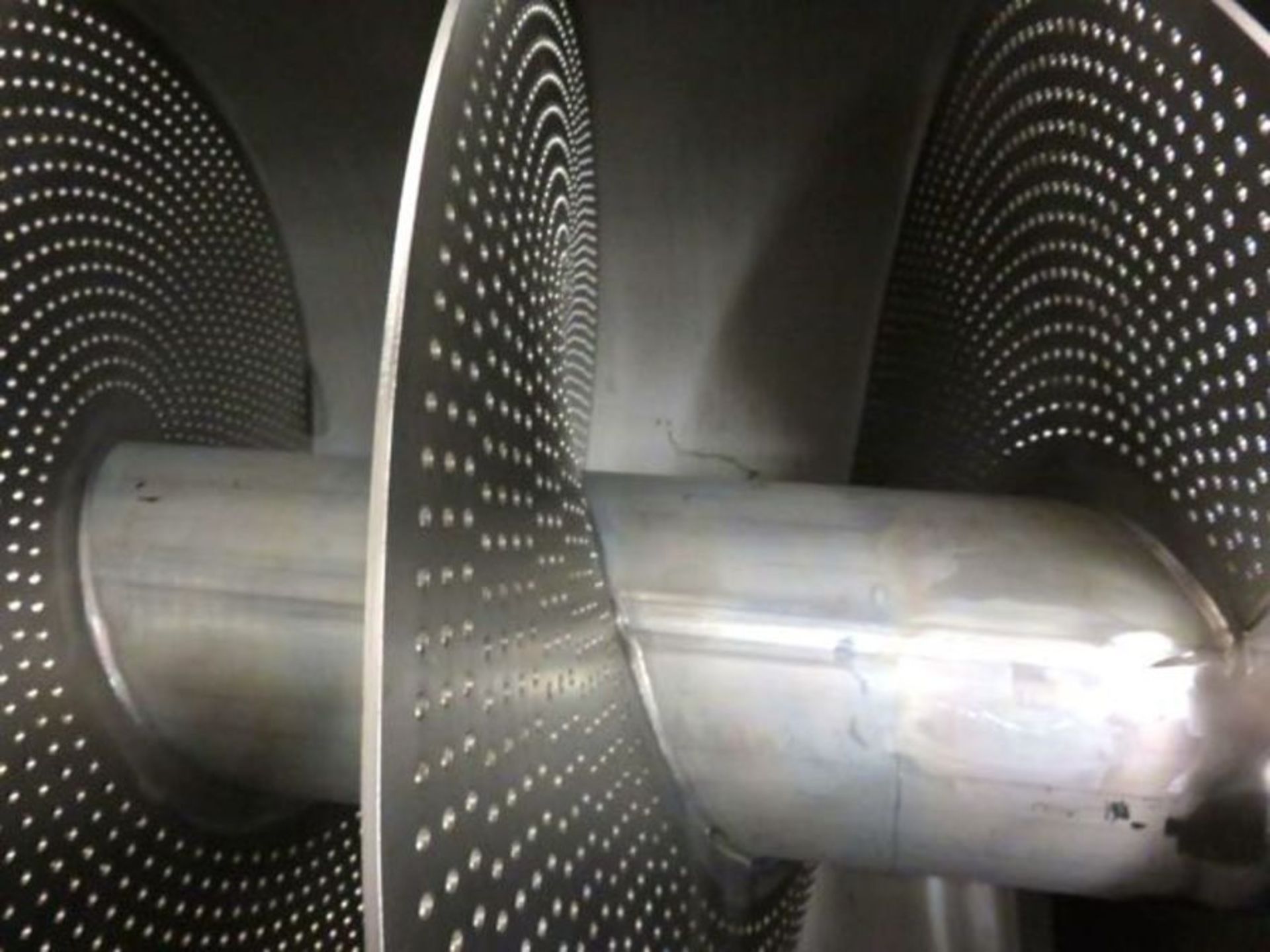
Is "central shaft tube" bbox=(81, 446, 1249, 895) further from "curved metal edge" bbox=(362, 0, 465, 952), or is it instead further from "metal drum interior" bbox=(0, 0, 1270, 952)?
"curved metal edge" bbox=(362, 0, 465, 952)

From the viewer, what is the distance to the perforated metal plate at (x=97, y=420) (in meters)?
0.67

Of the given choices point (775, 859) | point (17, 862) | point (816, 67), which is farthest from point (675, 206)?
point (17, 862)

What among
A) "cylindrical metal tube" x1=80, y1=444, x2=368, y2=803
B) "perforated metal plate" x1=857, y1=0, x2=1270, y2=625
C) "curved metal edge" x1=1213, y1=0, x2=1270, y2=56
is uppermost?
"curved metal edge" x1=1213, y1=0, x2=1270, y2=56

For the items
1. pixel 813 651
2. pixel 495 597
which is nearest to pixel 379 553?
pixel 495 597

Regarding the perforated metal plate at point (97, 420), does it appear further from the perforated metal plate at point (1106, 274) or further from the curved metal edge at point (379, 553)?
the perforated metal plate at point (1106, 274)

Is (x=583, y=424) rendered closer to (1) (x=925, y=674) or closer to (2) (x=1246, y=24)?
(1) (x=925, y=674)

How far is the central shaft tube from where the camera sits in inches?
21.4

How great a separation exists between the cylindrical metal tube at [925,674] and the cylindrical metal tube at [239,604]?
0.15m

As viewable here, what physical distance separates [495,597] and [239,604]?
0.23 m

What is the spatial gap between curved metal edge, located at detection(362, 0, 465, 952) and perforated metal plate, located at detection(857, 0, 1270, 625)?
33 cm

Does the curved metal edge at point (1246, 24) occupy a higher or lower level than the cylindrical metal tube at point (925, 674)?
higher

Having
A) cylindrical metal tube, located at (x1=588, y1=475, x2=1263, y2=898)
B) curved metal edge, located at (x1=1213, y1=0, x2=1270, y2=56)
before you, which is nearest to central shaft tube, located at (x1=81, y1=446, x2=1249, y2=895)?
cylindrical metal tube, located at (x1=588, y1=475, x2=1263, y2=898)

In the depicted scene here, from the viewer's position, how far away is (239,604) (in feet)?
2.04

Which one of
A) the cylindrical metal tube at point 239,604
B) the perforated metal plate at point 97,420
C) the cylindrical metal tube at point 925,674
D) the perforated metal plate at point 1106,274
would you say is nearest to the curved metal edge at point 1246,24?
the perforated metal plate at point 1106,274
